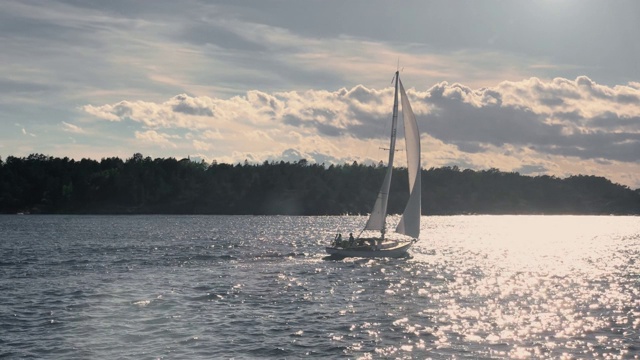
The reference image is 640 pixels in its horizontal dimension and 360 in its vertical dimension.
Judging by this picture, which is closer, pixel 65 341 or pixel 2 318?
pixel 65 341

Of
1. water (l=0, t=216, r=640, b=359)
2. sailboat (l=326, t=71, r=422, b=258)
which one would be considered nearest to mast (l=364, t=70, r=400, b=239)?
sailboat (l=326, t=71, r=422, b=258)

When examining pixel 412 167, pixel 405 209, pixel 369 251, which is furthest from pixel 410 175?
pixel 369 251

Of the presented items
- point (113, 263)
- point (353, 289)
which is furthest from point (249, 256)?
point (353, 289)

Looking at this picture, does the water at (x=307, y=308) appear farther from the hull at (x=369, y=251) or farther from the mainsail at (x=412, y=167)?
the mainsail at (x=412, y=167)

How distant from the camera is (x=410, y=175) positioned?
77.4 metres

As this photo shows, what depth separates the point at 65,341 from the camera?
36.6m

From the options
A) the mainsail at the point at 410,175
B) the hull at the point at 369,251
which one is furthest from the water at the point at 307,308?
the mainsail at the point at 410,175

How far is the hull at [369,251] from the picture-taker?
256ft

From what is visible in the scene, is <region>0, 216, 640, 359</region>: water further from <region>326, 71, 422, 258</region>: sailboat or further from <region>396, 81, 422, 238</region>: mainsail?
<region>396, 81, 422, 238</region>: mainsail

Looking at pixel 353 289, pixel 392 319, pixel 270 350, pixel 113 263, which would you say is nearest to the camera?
pixel 270 350

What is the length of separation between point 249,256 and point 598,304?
46.0 metres

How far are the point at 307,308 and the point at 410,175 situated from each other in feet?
108

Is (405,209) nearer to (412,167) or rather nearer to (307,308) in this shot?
(412,167)

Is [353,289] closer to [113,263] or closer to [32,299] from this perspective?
[32,299]
